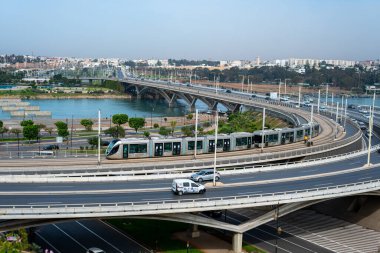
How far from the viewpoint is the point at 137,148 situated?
2364cm

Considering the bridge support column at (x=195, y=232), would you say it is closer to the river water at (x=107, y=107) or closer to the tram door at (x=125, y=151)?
the tram door at (x=125, y=151)

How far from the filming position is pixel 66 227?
18.9 meters

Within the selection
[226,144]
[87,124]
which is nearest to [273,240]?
[226,144]

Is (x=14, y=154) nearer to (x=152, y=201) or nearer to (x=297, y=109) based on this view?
(x=152, y=201)

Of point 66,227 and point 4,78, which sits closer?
point 66,227

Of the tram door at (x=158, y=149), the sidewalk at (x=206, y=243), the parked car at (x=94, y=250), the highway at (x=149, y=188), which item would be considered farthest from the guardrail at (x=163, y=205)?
the tram door at (x=158, y=149)

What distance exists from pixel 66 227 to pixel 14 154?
1203 cm

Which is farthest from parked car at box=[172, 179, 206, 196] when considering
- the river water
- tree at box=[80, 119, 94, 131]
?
the river water

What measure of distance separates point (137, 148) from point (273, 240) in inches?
320

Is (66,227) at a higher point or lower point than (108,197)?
lower

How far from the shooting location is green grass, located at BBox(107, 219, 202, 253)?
17375 millimetres

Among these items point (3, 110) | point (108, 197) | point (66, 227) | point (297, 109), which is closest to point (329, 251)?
point (108, 197)

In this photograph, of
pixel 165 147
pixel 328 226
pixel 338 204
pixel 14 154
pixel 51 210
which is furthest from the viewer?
pixel 14 154

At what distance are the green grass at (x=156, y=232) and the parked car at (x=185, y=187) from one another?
6.48 feet
